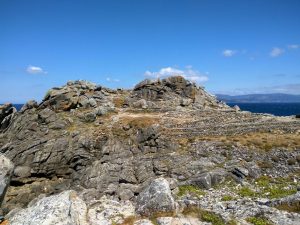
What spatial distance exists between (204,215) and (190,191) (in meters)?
11.0

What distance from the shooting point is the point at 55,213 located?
17344mm

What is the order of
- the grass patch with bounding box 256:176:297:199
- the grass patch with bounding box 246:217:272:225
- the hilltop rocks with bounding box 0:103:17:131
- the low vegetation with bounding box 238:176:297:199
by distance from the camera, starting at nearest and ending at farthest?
the grass patch with bounding box 246:217:272:225 → the grass patch with bounding box 256:176:297:199 → the low vegetation with bounding box 238:176:297:199 → the hilltop rocks with bounding box 0:103:17:131

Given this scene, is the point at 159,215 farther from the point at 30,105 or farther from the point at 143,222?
the point at 30,105

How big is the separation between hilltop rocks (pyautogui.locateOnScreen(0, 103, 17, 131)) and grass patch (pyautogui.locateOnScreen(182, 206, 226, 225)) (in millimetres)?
53220

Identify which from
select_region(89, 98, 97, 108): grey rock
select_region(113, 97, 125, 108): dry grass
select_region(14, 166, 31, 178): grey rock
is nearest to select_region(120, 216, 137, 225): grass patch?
select_region(14, 166, 31, 178): grey rock

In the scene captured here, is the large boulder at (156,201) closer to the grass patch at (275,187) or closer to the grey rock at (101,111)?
the grass patch at (275,187)

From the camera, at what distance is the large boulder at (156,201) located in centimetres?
2122

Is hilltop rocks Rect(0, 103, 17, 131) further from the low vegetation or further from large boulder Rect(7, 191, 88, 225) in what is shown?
large boulder Rect(7, 191, 88, 225)

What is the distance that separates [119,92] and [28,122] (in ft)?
96.3

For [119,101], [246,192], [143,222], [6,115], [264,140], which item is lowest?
[246,192]

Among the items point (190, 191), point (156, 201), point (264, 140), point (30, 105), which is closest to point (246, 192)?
point (190, 191)

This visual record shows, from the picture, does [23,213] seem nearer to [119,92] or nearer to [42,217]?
[42,217]

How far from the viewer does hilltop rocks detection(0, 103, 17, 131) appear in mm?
66312

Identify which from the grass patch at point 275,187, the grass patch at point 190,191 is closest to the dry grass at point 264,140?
the grass patch at point 275,187
